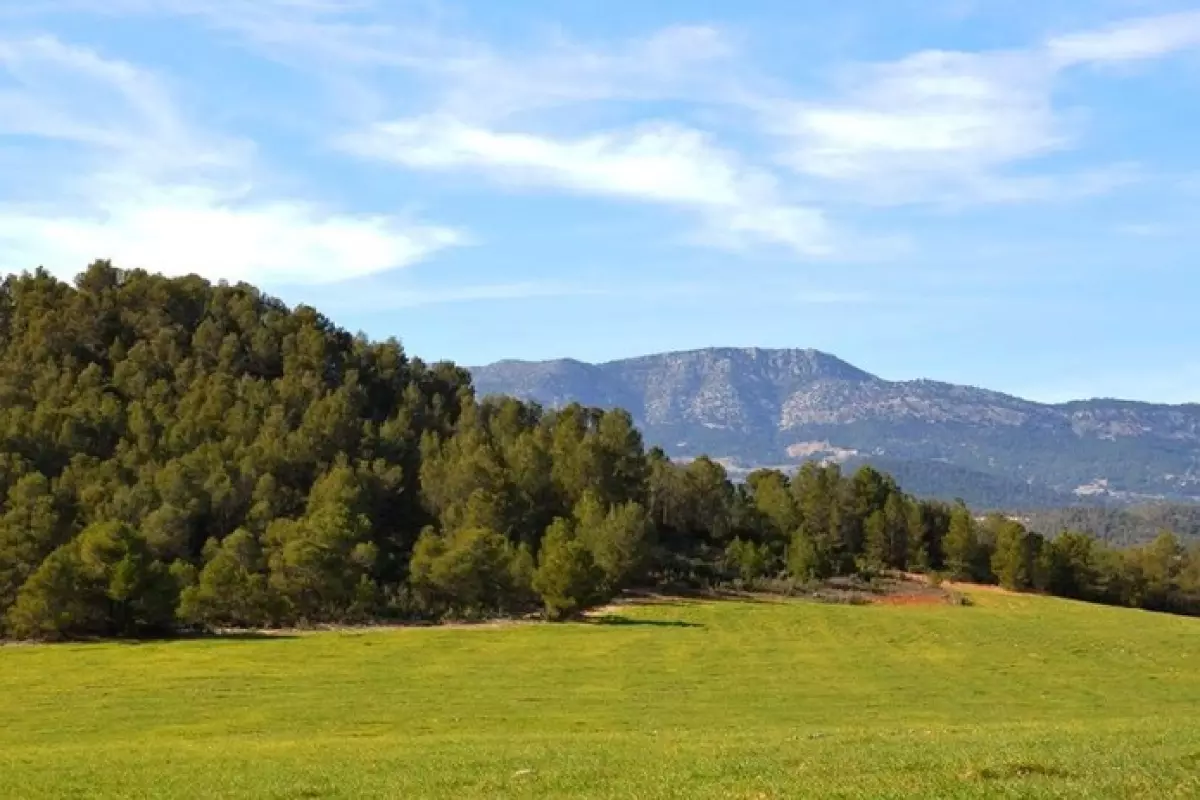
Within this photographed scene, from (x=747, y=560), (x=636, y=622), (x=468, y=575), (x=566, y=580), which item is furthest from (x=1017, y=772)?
(x=747, y=560)

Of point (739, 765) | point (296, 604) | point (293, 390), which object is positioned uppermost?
point (293, 390)

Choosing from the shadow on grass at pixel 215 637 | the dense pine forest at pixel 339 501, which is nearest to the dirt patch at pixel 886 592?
the dense pine forest at pixel 339 501

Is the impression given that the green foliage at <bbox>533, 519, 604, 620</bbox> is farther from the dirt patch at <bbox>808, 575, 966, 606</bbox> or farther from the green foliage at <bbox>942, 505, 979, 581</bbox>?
the green foliage at <bbox>942, 505, 979, 581</bbox>

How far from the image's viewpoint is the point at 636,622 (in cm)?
9531

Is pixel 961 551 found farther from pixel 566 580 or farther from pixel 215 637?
pixel 215 637

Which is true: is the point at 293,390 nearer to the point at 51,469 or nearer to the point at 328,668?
the point at 51,469

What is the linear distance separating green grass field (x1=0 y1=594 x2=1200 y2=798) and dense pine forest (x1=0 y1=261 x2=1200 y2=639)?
11.3m

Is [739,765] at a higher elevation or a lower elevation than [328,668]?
higher

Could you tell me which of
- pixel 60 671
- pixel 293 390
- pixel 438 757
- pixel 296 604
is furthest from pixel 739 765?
pixel 293 390

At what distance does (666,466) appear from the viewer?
527 feet

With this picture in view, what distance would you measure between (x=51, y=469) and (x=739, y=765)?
113398 millimetres

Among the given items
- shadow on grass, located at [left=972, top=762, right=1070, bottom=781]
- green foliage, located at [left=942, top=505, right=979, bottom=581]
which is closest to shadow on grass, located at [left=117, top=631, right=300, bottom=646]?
shadow on grass, located at [left=972, top=762, right=1070, bottom=781]

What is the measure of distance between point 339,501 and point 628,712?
252 ft

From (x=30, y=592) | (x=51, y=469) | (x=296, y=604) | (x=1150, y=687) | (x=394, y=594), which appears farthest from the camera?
(x=51, y=469)
